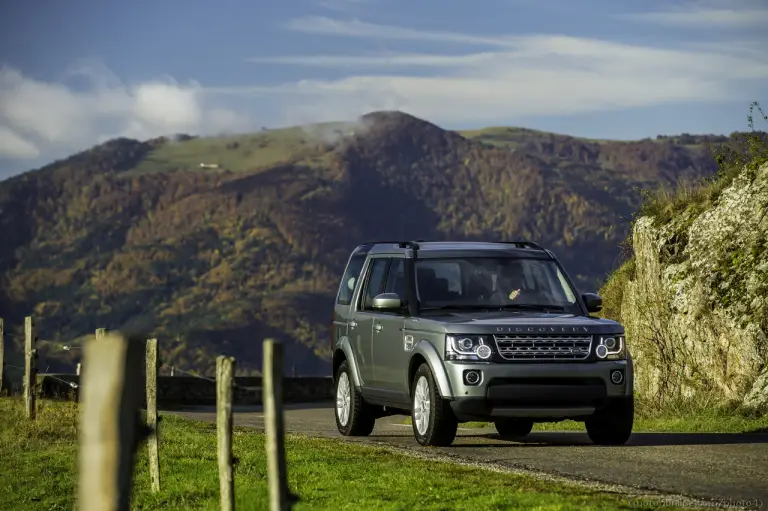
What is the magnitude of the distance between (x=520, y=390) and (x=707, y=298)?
847cm

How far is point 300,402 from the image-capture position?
164ft

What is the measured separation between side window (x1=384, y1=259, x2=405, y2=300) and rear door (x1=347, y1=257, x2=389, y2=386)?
182 millimetres

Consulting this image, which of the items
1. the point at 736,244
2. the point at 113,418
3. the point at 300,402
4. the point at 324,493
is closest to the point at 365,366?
the point at 324,493

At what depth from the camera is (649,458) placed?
13.7 meters

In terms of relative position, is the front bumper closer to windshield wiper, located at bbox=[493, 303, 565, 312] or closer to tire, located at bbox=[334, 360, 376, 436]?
windshield wiper, located at bbox=[493, 303, 565, 312]

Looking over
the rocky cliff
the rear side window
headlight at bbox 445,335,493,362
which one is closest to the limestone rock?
the rocky cliff

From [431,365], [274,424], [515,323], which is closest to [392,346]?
[431,365]

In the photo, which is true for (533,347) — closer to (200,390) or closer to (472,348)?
(472,348)

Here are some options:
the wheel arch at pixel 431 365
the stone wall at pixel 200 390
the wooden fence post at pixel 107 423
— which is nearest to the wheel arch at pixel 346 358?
the wheel arch at pixel 431 365

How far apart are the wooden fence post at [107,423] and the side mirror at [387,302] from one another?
9890 mm

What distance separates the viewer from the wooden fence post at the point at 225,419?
8898 millimetres

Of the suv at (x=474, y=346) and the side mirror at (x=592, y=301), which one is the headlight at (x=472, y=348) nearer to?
the suv at (x=474, y=346)

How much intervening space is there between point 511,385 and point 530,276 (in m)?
2.03

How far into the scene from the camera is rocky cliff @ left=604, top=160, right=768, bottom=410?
67.9 feet
